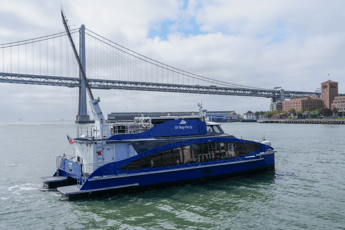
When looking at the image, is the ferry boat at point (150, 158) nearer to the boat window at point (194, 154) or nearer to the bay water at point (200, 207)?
the boat window at point (194, 154)

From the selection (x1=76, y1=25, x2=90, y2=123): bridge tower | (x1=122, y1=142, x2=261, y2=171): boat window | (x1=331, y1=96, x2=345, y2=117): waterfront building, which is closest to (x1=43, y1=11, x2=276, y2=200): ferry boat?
(x1=122, y1=142, x2=261, y2=171): boat window

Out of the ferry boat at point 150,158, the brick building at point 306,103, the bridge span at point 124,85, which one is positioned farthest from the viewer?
the brick building at point 306,103

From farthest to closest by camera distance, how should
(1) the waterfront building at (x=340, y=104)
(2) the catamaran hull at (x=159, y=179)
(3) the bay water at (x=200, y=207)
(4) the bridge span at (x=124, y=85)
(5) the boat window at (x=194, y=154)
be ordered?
(1) the waterfront building at (x=340, y=104), (4) the bridge span at (x=124, y=85), (5) the boat window at (x=194, y=154), (2) the catamaran hull at (x=159, y=179), (3) the bay water at (x=200, y=207)

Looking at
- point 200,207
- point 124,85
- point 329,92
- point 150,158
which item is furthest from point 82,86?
point 329,92

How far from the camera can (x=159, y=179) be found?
12.3 meters

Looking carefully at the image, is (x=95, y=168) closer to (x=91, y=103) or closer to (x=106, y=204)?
(x=106, y=204)

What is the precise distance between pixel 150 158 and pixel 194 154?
8.02ft

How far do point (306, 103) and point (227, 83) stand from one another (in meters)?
52.7

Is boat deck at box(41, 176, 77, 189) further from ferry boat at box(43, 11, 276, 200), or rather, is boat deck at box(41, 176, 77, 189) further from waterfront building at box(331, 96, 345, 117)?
waterfront building at box(331, 96, 345, 117)

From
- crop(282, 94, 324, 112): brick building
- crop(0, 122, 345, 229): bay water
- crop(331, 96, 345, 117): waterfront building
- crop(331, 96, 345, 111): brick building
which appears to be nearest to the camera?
crop(0, 122, 345, 229): bay water

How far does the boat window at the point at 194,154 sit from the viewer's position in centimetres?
1196

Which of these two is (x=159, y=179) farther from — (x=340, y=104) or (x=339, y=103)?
(x=339, y=103)

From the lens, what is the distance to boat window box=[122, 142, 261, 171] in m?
12.0

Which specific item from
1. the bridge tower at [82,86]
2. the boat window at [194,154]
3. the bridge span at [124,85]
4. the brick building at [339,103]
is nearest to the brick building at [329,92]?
the brick building at [339,103]
